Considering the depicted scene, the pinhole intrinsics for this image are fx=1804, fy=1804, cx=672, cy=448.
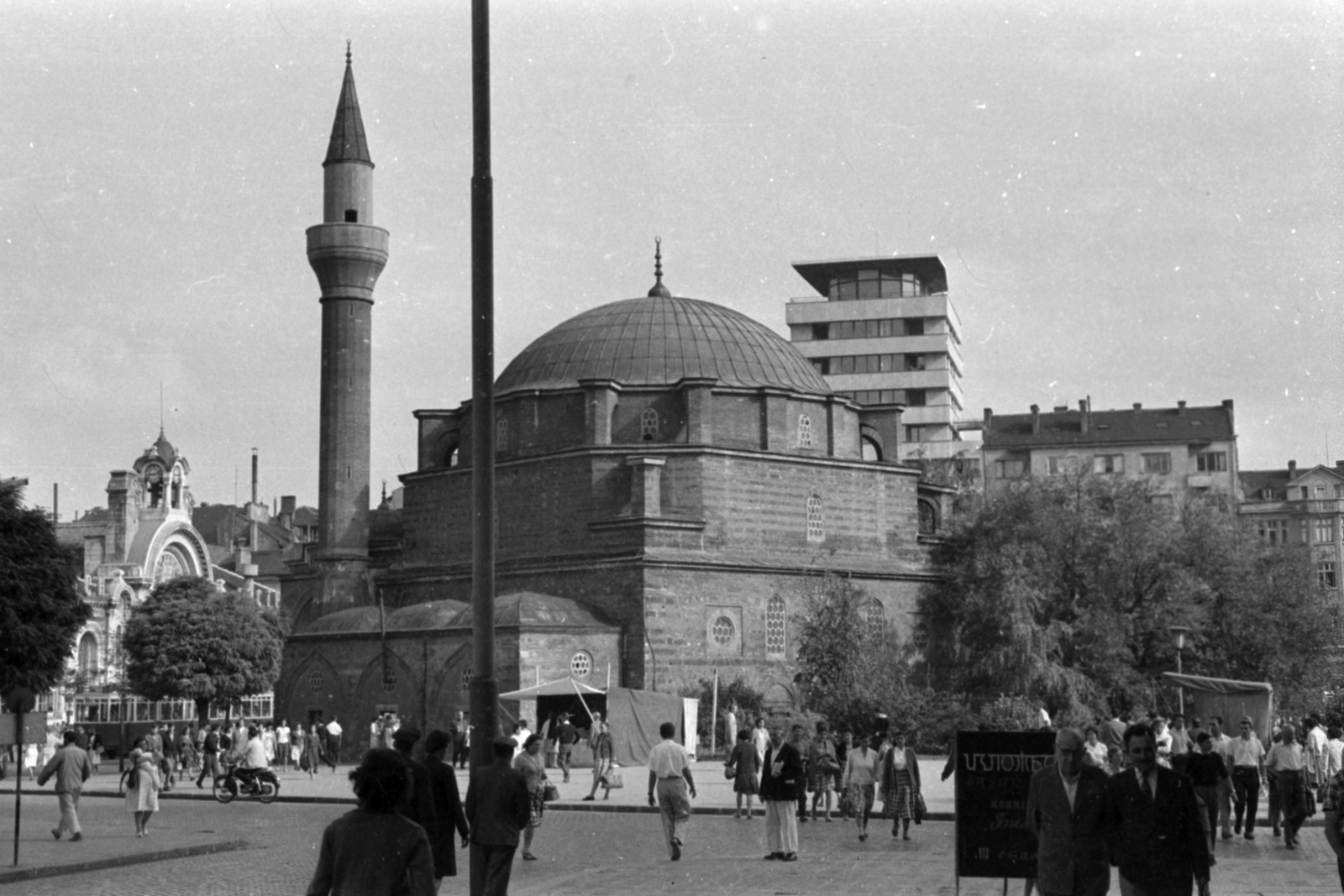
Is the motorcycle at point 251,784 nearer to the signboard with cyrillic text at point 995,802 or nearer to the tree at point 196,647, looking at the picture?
the signboard with cyrillic text at point 995,802

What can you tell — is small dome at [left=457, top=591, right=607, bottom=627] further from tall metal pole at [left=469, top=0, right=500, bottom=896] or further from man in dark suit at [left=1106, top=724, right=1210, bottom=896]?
man in dark suit at [left=1106, top=724, right=1210, bottom=896]

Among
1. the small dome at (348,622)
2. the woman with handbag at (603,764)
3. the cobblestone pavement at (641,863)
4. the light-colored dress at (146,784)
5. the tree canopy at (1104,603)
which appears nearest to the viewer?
the cobblestone pavement at (641,863)

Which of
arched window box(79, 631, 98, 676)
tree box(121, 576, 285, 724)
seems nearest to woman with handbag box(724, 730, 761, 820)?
tree box(121, 576, 285, 724)

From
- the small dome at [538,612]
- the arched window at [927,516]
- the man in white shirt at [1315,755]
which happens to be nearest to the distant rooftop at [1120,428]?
the arched window at [927,516]

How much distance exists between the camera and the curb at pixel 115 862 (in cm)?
1550

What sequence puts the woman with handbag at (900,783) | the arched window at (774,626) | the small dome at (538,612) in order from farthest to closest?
the arched window at (774,626) < the small dome at (538,612) < the woman with handbag at (900,783)

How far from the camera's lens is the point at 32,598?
122ft

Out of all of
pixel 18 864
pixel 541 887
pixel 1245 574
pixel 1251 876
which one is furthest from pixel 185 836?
pixel 1245 574

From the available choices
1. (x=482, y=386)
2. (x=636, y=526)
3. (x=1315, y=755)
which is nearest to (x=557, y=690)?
(x=636, y=526)

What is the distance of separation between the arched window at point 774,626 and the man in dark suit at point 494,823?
36.4 metres

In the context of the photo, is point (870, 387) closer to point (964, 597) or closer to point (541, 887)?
point (964, 597)

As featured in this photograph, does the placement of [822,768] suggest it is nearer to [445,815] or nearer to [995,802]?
[995,802]

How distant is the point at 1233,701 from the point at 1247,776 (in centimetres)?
948

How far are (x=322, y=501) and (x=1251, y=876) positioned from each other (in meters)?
38.4
